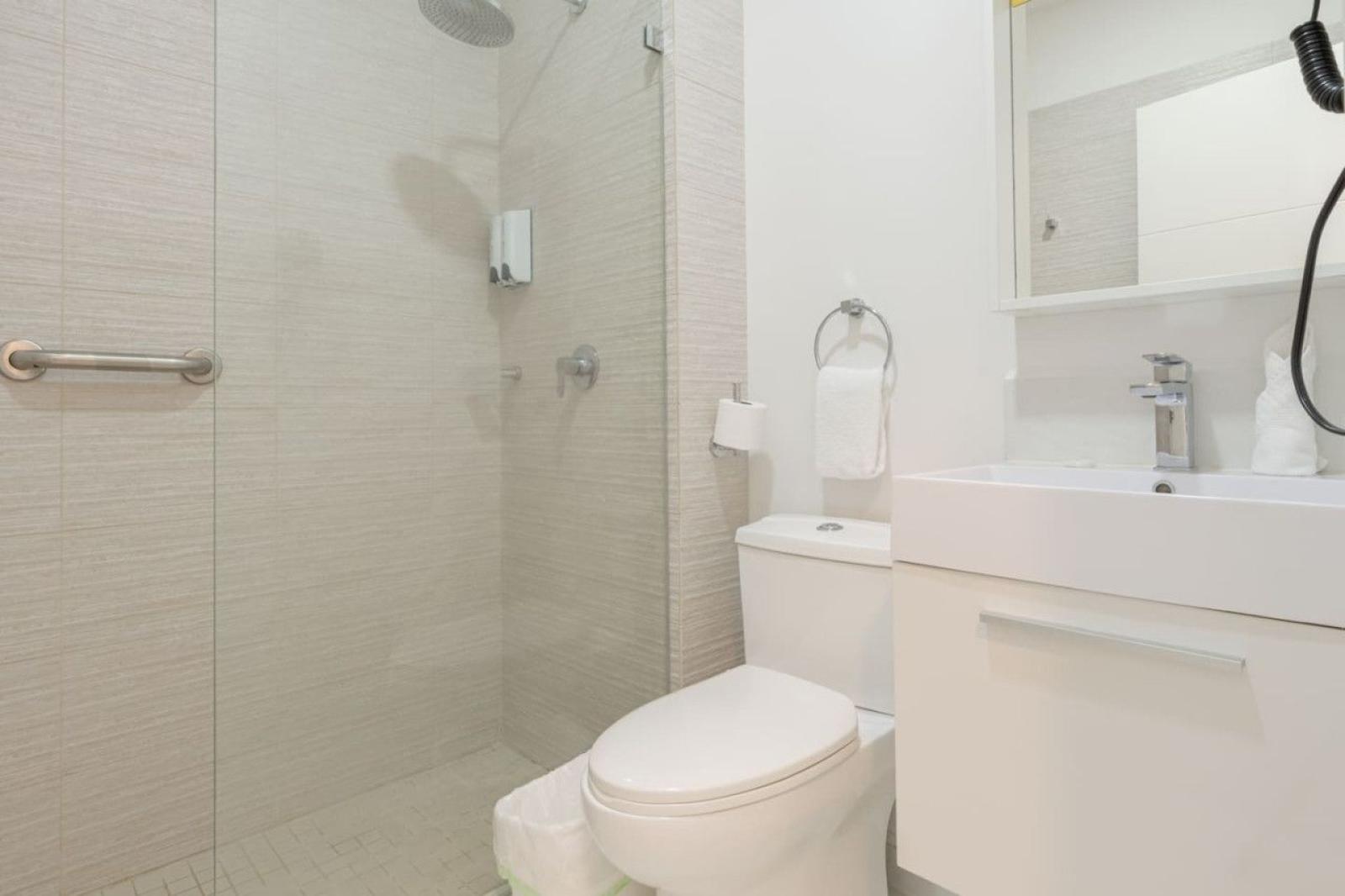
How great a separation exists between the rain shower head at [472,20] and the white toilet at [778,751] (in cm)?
126

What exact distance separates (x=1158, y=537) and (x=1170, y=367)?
42cm

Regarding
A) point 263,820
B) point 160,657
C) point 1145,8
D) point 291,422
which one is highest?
point 1145,8

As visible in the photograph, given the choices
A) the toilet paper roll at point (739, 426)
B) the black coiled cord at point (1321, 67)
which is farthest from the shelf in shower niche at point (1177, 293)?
the toilet paper roll at point (739, 426)

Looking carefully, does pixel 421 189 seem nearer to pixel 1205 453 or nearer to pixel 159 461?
pixel 159 461

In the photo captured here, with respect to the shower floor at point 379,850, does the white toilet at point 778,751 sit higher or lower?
higher

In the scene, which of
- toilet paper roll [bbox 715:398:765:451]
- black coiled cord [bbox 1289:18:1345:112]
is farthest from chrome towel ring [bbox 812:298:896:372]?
black coiled cord [bbox 1289:18:1345:112]

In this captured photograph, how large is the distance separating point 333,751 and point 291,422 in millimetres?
682

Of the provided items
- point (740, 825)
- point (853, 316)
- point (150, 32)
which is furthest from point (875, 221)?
point (150, 32)

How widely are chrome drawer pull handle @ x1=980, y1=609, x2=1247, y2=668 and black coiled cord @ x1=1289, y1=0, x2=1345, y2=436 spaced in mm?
443

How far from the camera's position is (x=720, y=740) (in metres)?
1.05

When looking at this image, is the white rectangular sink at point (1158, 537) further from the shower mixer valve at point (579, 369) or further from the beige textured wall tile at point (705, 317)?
the shower mixer valve at point (579, 369)

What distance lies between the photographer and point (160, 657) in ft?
4.84

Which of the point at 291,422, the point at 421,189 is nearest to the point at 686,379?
the point at 421,189

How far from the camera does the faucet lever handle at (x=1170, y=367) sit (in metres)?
1.05
